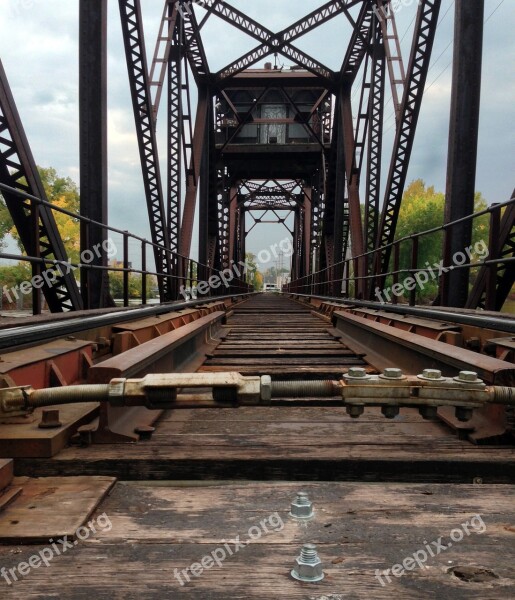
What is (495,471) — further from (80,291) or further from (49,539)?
(80,291)

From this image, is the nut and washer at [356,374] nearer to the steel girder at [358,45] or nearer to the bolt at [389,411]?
the bolt at [389,411]

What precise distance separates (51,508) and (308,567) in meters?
0.92

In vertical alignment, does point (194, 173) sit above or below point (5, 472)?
above

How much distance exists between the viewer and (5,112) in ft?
16.5

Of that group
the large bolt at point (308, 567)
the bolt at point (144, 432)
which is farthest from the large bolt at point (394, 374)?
the bolt at point (144, 432)

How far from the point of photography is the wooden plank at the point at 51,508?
145cm

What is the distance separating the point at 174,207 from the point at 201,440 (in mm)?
10684

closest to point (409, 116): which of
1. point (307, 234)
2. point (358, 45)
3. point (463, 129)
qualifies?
point (463, 129)

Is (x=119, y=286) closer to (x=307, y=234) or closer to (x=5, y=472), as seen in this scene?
(x=307, y=234)

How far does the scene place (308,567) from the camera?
1.24m

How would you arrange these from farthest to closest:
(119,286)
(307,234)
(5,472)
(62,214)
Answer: (119,286) < (62,214) < (307,234) < (5,472)

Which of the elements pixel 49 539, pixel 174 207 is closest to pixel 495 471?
pixel 49 539

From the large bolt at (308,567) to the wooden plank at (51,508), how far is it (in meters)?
0.70

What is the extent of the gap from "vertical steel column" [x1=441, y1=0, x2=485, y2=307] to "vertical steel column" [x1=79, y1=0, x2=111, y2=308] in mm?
4727
